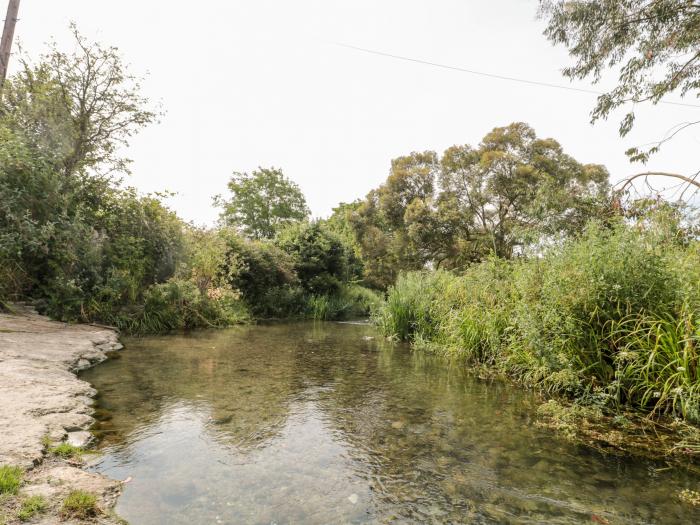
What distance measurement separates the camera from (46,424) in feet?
10.3

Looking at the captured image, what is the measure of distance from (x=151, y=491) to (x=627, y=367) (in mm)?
4263

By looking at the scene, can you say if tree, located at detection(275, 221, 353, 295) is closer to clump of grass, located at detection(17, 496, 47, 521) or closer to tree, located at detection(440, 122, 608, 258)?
tree, located at detection(440, 122, 608, 258)

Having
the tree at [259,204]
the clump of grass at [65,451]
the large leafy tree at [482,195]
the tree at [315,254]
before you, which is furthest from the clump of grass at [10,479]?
the tree at [259,204]

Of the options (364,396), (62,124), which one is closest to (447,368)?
(364,396)

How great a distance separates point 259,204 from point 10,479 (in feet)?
117

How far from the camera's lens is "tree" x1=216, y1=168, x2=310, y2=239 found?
36.5 meters

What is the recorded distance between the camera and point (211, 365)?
6.28 meters

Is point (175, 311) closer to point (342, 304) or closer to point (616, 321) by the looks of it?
point (342, 304)

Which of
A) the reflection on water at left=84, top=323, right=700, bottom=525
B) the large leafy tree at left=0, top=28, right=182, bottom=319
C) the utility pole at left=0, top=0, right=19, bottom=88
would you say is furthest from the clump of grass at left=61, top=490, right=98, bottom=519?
the utility pole at left=0, top=0, right=19, bottom=88

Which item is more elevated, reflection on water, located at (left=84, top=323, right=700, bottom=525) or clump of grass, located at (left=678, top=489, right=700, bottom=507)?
clump of grass, located at (left=678, top=489, right=700, bottom=507)

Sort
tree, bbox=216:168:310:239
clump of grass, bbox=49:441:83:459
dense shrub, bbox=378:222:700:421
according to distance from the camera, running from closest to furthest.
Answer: clump of grass, bbox=49:441:83:459
dense shrub, bbox=378:222:700:421
tree, bbox=216:168:310:239

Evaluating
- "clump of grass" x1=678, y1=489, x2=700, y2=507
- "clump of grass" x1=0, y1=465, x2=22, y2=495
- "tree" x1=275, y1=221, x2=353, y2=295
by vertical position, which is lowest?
"clump of grass" x1=678, y1=489, x2=700, y2=507

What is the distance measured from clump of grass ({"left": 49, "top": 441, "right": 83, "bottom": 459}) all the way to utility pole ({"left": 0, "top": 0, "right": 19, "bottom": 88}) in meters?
11.0

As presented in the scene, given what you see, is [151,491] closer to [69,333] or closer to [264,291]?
[69,333]
